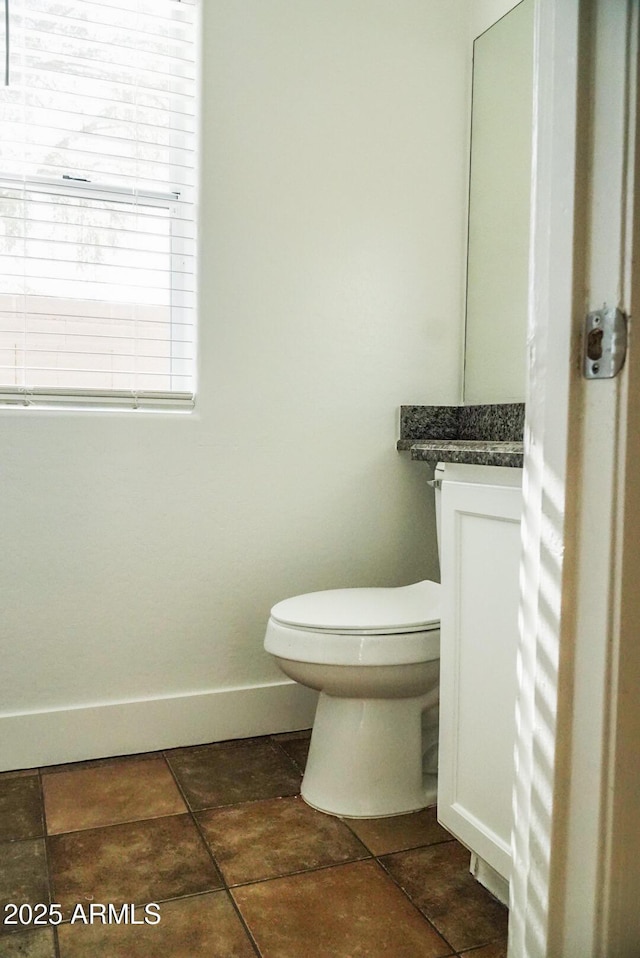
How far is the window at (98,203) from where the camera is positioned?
199 centimetres

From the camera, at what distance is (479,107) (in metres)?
2.39

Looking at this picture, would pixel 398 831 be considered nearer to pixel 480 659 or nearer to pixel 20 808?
pixel 480 659

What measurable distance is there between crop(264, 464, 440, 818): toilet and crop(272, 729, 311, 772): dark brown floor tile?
190mm

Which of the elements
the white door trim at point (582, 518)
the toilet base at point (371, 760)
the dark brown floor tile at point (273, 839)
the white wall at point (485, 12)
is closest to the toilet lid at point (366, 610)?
the toilet base at point (371, 760)

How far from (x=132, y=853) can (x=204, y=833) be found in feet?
0.54

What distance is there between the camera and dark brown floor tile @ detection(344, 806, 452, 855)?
5.51ft

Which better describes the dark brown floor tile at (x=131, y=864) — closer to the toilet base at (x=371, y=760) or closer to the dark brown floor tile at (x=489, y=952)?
the toilet base at (x=371, y=760)

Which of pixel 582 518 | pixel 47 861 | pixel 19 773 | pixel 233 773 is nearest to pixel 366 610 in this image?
pixel 233 773

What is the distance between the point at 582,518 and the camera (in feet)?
2.14

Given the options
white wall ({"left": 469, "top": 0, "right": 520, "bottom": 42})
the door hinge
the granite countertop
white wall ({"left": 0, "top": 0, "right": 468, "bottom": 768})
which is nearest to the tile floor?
white wall ({"left": 0, "top": 0, "right": 468, "bottom": 768})

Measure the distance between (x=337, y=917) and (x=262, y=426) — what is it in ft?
4.14

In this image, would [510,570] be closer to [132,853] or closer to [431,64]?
[132,853]

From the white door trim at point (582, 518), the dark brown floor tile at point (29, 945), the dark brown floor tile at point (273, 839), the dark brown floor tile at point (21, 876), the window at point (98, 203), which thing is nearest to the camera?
the white door trim at point (582, 518)

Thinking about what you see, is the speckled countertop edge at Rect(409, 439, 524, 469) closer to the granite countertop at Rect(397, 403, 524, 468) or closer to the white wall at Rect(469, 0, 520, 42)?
the granite countertop at Rect(397, 403, 524, 468)
